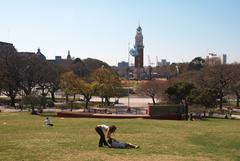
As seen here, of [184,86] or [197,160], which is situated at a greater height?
[184,86]

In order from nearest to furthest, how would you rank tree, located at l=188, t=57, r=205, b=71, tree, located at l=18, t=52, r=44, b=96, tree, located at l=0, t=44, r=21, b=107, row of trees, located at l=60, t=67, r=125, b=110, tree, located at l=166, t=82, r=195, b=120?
tree, located at l=166, t=82, r=195, b=120
row of trees, located at l=60, t=67, r=125, b=110
tree, located at l=0, t=44, r=21, b=107
tree, located at l=18, t=52, r=44, b=96
tree, located at l=188, t=57, r=205, b=71

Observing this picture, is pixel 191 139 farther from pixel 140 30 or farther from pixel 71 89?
pixel 140 30

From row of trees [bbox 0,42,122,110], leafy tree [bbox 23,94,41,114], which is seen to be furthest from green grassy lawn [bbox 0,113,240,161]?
row of trees [bbox 0,42,122,110]

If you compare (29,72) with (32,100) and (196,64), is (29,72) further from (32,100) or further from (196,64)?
(196,64)

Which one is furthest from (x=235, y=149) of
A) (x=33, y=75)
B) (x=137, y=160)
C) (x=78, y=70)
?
(x=78, y=70)

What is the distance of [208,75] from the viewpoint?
2960 inches

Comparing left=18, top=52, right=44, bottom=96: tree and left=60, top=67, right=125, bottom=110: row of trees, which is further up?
left=18, top=52, right=44, bottom=96: tree

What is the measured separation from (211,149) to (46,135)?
8.93 metres

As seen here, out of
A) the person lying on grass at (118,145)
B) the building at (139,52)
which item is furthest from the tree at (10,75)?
the building at (139,52)

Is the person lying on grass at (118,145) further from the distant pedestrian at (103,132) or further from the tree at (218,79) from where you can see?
the tree at (218,79)

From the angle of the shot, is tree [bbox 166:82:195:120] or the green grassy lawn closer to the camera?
the green grassy lawn

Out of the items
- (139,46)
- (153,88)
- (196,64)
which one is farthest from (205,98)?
(139,46)

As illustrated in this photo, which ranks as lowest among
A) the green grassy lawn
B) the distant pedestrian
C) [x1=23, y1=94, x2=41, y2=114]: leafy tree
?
the green grassy lawn

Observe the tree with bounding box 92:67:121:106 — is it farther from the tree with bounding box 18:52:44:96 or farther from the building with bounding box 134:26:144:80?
the building with bounding box 134:26:144:80
